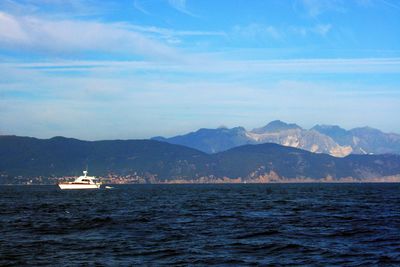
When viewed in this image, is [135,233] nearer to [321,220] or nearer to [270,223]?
[270,223]

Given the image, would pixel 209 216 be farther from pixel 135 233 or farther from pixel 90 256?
pixel 90 256

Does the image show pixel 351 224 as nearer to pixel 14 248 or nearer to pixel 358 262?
pixel 358 262

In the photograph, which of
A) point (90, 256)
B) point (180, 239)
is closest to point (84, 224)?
point (180, 239)

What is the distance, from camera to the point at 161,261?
43719mm

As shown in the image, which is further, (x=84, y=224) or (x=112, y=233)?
(x=84, y=224)

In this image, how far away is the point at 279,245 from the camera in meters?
51.3

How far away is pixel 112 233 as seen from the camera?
61375 mm

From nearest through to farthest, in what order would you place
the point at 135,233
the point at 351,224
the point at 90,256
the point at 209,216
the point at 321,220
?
the point at 90,256, the point at 135,233, the point at 351,224, the point at 321,220, the point at 209,216

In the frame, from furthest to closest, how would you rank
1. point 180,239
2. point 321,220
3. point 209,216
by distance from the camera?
point 209,216
point 321,220
point 180,239

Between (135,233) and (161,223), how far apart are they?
38.1 feet

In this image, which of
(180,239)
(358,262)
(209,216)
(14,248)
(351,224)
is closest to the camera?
(358,262)

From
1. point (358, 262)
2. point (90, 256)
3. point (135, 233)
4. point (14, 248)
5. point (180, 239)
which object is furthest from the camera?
point (135, 233)

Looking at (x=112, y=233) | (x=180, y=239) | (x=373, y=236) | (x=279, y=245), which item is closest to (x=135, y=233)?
(x=112, y=233)

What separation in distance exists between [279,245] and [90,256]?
1574 cm
